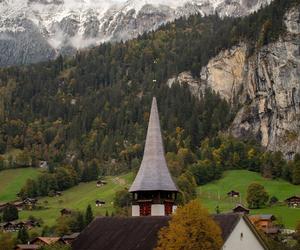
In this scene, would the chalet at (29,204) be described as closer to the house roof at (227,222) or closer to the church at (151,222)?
the church at (151,222)

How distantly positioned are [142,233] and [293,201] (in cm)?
10903

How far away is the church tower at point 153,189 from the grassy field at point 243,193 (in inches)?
2849

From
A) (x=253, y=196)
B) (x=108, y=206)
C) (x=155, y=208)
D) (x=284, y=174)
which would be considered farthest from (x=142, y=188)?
(x=284, y=174)

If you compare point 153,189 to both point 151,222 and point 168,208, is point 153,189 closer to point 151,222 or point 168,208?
point 168,208

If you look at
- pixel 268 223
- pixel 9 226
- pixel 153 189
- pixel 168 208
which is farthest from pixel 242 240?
pixel 9 226

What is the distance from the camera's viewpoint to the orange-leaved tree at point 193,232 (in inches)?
1960

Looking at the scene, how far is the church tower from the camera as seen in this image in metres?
67.6

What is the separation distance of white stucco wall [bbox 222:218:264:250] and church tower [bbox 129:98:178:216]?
12569mm

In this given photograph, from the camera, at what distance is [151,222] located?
5912cm

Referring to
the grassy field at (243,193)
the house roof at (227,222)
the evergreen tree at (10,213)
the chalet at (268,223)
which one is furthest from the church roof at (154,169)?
the evergreen tree at (10,213)

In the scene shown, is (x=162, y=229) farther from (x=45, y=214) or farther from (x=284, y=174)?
(x=284, y=174)

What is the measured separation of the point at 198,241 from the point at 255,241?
24.9 ft

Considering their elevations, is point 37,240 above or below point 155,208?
below

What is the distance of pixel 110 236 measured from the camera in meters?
60.8
